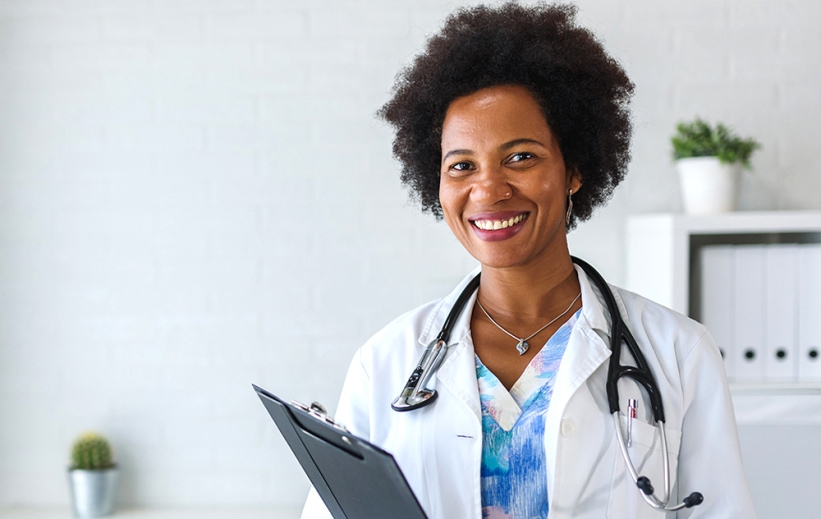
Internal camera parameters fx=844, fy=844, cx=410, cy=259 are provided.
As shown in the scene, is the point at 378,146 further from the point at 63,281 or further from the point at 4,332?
the point at 4,332

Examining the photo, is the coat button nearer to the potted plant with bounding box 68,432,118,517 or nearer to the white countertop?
the white countertop

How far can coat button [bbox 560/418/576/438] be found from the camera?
1.18 m

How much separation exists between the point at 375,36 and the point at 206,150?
2.03ft

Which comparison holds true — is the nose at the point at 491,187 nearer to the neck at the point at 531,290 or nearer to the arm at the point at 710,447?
the neck at the point at 531,290

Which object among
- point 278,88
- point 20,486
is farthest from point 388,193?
point 20,486

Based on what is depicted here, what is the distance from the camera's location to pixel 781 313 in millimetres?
2164

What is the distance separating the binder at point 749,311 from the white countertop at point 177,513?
1362 mm

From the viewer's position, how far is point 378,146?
2547 millimetres

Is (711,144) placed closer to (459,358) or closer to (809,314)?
(809,314)

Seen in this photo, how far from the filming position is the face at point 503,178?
1.26 m

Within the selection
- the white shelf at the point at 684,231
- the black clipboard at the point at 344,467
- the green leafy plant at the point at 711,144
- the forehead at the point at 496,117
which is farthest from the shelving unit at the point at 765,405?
the black clipboard at the point at 344,467

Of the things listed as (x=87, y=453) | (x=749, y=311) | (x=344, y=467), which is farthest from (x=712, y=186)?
(x=87, y=453)

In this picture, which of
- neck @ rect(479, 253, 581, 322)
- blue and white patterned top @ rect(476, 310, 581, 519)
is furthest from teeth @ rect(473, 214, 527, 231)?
blue and white patterned top @ rect(476, 310, 581, 519)

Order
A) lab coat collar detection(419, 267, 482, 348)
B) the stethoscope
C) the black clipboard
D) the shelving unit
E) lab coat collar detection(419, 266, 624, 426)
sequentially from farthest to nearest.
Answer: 1. the shelving unit
2. lab coat collar detection(419, 267, 482, 348)
3. lab coat collar detection(419, 266, 624, 426)
4. the stethoscope
5. the black clipboard
